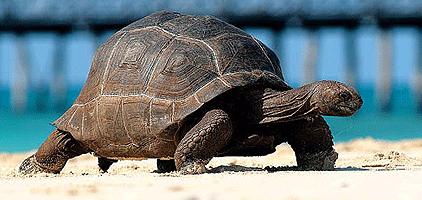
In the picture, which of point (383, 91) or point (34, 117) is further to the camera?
point (34, 117)

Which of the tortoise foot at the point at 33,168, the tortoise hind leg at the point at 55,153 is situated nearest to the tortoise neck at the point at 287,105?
the tortoise hind leg at the point at 55,153

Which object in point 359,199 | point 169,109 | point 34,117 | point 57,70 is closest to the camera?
point 359,199

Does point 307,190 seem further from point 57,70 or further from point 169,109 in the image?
point 57,70

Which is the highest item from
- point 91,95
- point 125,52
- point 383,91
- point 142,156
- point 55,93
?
point 125,52

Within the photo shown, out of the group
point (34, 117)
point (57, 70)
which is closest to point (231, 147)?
point (57, 70)

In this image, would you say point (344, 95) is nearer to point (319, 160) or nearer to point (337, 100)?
point (337, 100)

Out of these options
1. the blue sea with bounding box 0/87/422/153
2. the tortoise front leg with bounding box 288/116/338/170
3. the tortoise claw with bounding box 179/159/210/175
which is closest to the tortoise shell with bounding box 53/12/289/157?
the tortoise claw with bounding box 179/159/210/175

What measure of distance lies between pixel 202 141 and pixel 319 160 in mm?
1272

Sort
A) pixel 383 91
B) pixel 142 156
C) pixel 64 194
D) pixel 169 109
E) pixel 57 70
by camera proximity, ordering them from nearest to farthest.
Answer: pixel 64 194 → pixel 169 109 → pixel 142 156 → pixel 383 91 → pixel 57 70

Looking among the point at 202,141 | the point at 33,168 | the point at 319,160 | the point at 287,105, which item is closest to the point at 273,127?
the point at 287,105

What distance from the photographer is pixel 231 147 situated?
211 inches

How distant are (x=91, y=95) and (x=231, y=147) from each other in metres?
1.41

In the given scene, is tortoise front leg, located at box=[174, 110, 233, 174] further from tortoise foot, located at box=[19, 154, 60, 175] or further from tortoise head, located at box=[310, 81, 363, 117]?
tortoise foot, located at box=[19, 154, 60, 175]

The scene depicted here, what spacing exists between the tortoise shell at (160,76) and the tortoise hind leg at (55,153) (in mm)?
170
